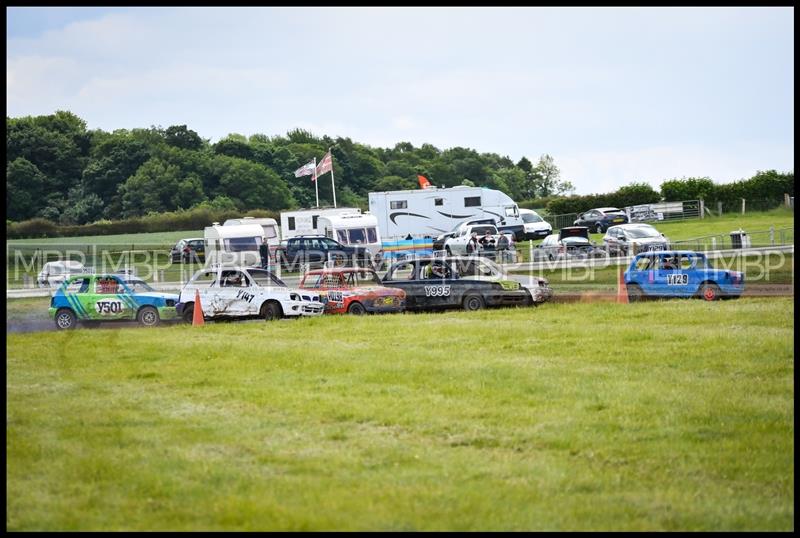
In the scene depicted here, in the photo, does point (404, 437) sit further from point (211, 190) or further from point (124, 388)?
point (211, 190)

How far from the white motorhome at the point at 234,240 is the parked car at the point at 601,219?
1838cm

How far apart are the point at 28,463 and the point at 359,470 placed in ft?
9.70

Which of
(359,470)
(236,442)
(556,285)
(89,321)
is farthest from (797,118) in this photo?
(556,285)

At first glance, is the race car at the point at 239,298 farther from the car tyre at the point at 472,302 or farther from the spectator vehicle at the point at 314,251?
the spectator vehicle at the point at 314,251

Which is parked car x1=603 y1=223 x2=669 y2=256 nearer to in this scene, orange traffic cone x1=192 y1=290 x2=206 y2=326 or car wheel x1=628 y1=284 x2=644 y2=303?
car wheel x1=628 y1=284 x2=644 y2=303

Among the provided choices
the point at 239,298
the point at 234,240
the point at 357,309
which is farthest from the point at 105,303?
the point at 234,240

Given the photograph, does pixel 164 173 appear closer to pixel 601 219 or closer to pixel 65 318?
pixel 601 219

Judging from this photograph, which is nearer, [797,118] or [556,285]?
[797,118]

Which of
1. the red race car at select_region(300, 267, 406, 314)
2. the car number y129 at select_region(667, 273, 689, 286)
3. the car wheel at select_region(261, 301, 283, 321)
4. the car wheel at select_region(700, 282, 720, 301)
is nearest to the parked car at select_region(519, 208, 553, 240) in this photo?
the car number y129 at select_region(667, 273, 689, 286)

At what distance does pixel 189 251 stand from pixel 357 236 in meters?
7.53

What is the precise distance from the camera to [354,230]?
43969 mm

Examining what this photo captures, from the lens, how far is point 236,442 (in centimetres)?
968

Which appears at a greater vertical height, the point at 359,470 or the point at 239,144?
the point at 239,144

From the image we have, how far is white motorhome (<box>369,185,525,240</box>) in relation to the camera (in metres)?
48.8
